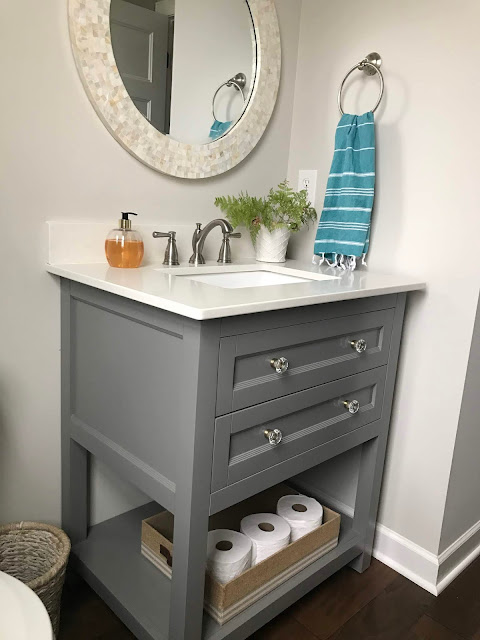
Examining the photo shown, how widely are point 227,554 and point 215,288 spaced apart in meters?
0.67

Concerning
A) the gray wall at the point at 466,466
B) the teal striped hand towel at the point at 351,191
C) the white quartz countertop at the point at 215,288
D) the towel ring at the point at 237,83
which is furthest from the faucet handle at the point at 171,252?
the gray wall at the point at 466,466

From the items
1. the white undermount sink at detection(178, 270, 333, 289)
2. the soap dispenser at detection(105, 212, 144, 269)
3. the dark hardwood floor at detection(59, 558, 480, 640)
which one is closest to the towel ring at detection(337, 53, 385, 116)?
the white undermount sink at detection(178, 270, 333, 289)

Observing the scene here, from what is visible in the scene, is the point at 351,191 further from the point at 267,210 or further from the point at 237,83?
the point at 237,83

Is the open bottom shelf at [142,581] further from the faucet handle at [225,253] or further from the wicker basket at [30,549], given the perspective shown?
the faucet handle at [225,253]

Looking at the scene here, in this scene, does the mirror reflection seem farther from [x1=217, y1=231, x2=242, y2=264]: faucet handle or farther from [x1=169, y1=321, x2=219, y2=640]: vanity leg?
[x1=169, y1=321, x2=219, y2=640]: vanity leg

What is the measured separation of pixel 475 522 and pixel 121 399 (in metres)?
1.28

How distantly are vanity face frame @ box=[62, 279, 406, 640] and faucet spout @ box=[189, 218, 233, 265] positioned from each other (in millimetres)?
384

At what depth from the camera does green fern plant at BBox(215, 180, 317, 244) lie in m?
1.68

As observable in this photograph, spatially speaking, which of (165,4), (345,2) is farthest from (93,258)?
(345,2)

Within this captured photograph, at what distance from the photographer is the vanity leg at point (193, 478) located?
3.43ft

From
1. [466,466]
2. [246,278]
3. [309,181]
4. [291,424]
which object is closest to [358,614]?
[466,466]

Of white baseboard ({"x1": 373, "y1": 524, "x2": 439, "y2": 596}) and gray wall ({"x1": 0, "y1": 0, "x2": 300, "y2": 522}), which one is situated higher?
gray wall ({"x1": 0, "y1": 0, "x2": 300, "y2": 522})

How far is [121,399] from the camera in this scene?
128 centimetres

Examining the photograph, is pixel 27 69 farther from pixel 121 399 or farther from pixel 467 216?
pixel 467 216
